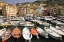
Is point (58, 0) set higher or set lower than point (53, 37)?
higher

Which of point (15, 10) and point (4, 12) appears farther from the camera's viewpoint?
point (15, 10)

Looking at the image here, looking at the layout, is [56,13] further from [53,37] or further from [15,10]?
[53,37]

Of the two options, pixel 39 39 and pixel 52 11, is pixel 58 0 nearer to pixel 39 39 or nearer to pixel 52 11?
pixel 52 11

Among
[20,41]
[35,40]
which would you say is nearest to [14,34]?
[20,41]

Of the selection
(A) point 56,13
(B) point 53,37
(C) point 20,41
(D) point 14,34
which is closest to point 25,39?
(C) point 20,41

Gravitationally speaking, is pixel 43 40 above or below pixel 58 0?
below

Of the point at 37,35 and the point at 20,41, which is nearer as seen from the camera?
the point at 20,41

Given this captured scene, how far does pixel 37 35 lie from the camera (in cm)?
3672

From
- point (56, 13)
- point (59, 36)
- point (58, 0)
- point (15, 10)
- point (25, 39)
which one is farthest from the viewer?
point (58, 0)

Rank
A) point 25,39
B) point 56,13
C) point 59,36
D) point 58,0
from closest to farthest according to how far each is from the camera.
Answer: point 25,39 < point 59,36 < point 56,13 < point 58,0

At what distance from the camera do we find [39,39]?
118 feet

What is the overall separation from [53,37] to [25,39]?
759 cm

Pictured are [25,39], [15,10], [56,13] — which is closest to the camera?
[25,39]

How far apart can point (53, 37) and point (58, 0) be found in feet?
471
